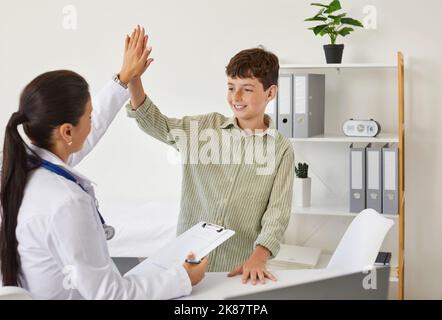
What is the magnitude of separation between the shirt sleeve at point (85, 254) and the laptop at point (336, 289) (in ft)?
0.96

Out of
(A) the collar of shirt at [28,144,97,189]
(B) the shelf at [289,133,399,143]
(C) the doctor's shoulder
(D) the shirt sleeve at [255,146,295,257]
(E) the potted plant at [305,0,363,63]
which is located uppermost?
(E) the potted plant at [305,0,363,63]

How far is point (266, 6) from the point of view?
362 cm

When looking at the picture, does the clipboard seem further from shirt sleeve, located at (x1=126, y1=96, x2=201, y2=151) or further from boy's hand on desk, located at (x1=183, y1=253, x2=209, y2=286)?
shirt sleeve, located at (x1=126, y1=96, x2=201, y2=151)

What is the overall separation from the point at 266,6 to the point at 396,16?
68 centimetres

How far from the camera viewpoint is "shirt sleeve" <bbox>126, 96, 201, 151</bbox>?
2.05 metres

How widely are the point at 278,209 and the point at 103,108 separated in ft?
1.95

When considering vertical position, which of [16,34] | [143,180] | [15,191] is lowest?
[143,180]

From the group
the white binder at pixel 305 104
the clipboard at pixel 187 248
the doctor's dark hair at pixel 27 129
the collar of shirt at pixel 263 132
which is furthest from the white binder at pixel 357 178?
the doctor's dark hair at pixel 27 129

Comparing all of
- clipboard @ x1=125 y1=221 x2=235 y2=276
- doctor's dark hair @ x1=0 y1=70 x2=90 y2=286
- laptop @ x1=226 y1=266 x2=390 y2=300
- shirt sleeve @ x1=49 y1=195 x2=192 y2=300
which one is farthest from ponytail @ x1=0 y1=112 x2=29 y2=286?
laptop @ x1=226 y1=266 x2=390 y2=300

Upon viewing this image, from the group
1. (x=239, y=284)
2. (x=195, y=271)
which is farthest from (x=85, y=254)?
(x=239, y=284)

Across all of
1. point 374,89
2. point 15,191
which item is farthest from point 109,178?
point 15,191

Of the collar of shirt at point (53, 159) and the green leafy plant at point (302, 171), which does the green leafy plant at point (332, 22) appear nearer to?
the green leafy plant at point (302, 171)

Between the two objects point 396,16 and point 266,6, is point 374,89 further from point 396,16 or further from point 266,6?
point 266,6

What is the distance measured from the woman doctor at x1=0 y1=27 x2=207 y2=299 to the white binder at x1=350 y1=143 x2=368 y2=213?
193 cm
